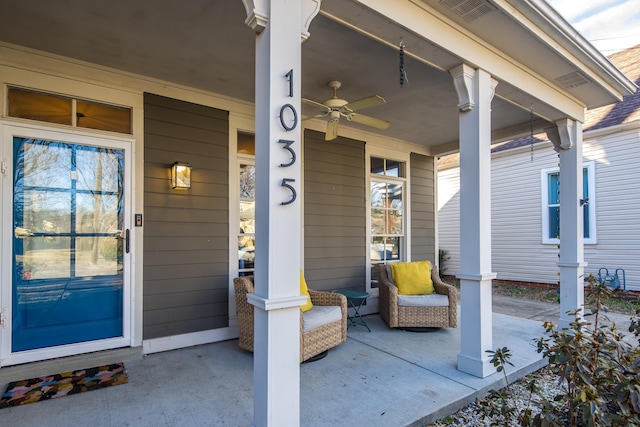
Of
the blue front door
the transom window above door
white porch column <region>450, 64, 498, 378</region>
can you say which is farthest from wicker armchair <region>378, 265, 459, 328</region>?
the transom window above door

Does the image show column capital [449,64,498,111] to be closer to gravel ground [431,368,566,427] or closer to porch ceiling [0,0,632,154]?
porch ceiling [0,0,632,154]

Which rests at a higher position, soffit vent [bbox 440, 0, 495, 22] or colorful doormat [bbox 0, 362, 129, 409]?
soffit vent [bbox 440, 0, 495, 22]

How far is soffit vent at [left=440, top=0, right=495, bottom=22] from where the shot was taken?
2.41 m

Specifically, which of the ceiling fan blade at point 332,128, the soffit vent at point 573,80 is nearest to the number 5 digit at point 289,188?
the ceiling fan blade at point 332,128

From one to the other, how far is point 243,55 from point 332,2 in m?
1.15

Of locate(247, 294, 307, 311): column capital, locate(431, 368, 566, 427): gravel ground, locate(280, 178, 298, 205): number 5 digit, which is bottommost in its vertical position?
locate(431, 368, 566, 427): gravel ground

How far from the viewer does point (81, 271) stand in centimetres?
312

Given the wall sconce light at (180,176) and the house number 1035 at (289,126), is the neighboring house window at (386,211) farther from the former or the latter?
the house number 1035 at (289,126)

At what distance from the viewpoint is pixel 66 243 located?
3068mm

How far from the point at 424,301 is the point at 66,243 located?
3.81 m

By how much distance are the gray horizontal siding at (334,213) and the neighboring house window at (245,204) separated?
756mm

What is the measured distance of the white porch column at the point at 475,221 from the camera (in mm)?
2926

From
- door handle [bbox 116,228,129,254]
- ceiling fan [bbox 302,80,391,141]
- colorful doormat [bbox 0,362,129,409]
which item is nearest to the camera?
colorful doormat [bbox 0,362,129,409]

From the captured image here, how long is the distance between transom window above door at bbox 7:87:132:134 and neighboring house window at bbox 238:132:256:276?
1207mm
